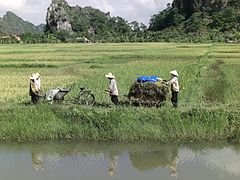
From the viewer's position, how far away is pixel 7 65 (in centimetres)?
3097

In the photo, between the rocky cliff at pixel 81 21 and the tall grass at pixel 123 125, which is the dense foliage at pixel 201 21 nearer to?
the rocky cliff at pixel 81 21

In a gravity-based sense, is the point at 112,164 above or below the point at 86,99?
below

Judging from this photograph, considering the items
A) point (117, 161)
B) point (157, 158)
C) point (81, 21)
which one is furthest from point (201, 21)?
point (117, 161)

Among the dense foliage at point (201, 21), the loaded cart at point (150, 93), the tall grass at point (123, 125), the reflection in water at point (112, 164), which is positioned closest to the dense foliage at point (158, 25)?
the dense foliage at point (201, 21)

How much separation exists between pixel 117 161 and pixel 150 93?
11.2ft

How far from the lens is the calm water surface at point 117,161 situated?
6.91m

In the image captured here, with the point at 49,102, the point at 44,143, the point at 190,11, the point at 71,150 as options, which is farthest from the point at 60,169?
the point at 190,11

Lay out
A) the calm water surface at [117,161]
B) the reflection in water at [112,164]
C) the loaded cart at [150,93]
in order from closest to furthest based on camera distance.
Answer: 1. the calm water surface at [117,161]
2. the reflection in water at [112,164]
3. the loaded cart at [150,93]

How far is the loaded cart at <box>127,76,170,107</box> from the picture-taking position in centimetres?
1093

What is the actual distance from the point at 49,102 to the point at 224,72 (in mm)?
13074

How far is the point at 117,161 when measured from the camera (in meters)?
7.87

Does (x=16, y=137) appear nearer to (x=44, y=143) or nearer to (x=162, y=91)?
(x=44, y=143)

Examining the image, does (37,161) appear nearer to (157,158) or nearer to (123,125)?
(123,125)

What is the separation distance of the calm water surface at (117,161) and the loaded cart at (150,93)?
219 cm
